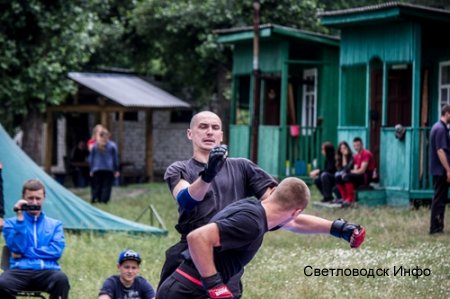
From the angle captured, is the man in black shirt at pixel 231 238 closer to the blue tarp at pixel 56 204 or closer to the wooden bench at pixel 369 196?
the blue tarp at pixel 56 204

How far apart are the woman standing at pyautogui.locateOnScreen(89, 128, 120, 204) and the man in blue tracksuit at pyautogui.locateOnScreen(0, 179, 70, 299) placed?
11.9 m

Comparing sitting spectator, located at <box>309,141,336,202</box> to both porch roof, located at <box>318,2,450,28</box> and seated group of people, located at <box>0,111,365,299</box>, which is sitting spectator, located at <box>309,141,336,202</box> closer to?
porch roof, located at <box>318,2,450,28</box>

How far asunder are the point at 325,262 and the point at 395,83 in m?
9.64

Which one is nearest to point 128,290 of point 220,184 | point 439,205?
point 220,184

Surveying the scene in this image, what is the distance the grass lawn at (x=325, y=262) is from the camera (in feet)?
35.0

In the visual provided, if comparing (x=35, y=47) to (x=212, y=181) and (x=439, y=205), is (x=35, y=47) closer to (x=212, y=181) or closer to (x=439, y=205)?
(x=439, y=205)

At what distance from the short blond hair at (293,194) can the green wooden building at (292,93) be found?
1736 cm

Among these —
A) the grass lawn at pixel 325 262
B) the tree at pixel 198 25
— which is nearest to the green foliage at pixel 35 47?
the tree at pixel 198 25

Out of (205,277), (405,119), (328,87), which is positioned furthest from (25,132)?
(205,277)

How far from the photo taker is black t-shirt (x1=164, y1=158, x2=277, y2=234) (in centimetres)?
714

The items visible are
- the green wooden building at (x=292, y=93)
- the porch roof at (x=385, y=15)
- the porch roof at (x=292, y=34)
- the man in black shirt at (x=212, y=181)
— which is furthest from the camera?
the green wooden building at (x=292, y=93)

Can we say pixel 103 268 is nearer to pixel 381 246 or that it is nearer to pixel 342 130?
pixel 381 246

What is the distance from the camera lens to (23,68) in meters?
24.5

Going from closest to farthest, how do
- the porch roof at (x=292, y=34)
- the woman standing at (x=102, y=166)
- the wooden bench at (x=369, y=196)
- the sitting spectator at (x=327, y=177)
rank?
the wooden bench at (x=369, y=196)
the sitting spectator at (x=327, y=177)
the woman standing at (x=102, y=166)
the porch roof at (x=292, y=34)
